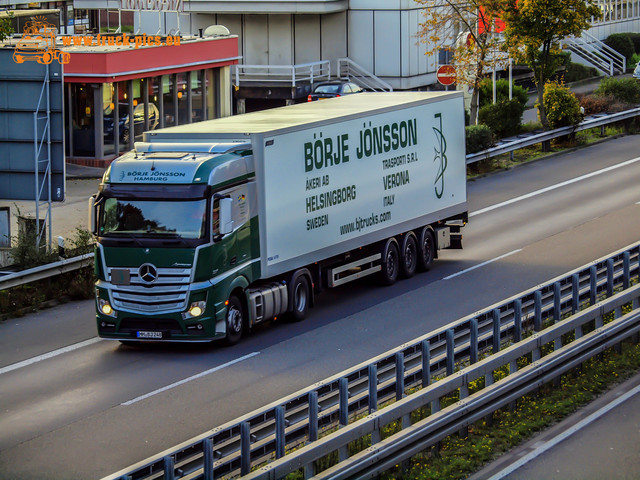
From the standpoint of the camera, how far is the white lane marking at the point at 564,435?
40.4 ft

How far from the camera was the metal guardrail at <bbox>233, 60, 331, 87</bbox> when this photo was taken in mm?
55562

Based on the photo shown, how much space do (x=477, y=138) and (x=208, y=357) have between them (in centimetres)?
1934

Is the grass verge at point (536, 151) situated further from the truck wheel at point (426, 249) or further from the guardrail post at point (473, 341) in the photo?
the guardrail post at point (473, 341)

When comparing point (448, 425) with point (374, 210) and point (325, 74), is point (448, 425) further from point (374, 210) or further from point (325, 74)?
point (325, 74)

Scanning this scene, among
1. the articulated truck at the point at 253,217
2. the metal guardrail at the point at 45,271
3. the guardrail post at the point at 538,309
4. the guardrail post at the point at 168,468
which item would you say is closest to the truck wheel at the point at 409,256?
the articulated truck at the point at 253,217

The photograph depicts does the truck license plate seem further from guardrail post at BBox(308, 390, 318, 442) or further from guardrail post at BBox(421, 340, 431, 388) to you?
guardrail post at BBox(308, 390, 318, 442)

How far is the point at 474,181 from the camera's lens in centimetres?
3503

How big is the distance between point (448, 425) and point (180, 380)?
5.37 m

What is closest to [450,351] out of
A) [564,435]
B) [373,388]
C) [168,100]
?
[564,435]

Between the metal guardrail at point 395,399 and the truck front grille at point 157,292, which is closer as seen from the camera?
the metal guardrail at point 395,399

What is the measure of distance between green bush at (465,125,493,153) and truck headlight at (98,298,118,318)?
19.1 meters

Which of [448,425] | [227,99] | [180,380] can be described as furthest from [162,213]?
[227,99]

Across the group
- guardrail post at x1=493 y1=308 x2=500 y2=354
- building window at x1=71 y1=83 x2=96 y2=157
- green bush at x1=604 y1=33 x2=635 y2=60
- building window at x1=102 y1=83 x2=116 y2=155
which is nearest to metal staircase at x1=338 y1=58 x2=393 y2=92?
building window at x1=102 y1=83 x2=116 y2=155

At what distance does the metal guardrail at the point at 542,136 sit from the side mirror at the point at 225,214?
1795cm
